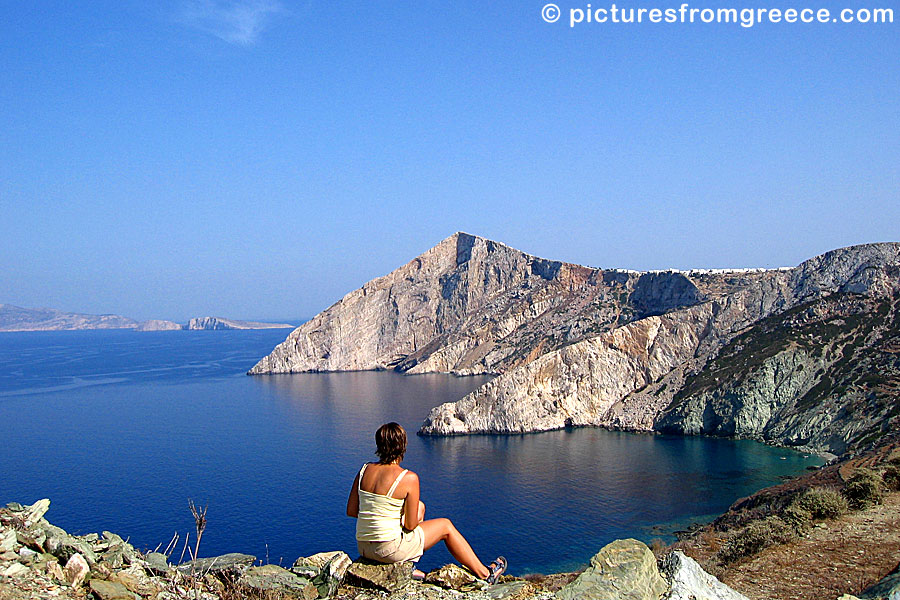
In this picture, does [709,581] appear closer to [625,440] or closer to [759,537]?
[759,537]

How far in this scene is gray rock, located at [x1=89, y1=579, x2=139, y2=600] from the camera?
26.8 feet

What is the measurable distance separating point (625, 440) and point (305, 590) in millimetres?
81740

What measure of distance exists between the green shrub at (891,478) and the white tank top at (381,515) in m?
18.7

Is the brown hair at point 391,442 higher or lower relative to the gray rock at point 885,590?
higher

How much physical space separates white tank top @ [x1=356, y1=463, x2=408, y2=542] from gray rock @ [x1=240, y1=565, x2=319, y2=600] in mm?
1068

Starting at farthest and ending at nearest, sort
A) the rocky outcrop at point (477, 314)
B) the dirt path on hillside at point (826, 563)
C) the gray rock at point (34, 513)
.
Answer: the rocky outcrop at point (477, 314) → the dirt path on hillside at point (826, 563) → the gray rock at point (34, 513)

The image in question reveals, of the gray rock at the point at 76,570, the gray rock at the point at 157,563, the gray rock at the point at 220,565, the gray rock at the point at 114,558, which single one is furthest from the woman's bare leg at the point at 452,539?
the gray rock at the point at 76,570

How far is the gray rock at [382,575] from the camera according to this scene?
898 centimetres

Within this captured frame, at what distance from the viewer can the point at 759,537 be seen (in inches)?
624

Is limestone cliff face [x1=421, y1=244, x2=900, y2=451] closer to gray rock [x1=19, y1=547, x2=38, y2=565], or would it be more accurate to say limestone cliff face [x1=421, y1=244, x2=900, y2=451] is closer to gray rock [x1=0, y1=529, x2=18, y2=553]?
gray rock [x1=19, y1=547, x2=38, y2=565]

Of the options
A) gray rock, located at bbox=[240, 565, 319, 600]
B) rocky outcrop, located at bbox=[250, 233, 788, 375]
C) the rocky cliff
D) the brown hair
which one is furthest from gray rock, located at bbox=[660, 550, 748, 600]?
rocky outcrop, located at bbox=[250, 233, 788, 375]

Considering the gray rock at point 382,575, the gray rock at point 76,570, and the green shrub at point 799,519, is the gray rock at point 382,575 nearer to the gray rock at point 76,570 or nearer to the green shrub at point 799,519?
the gray rock at point 76,570

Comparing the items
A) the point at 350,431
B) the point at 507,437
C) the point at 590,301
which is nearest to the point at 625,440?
the point at 507,437

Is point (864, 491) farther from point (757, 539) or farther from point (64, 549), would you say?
point (64, 549)
